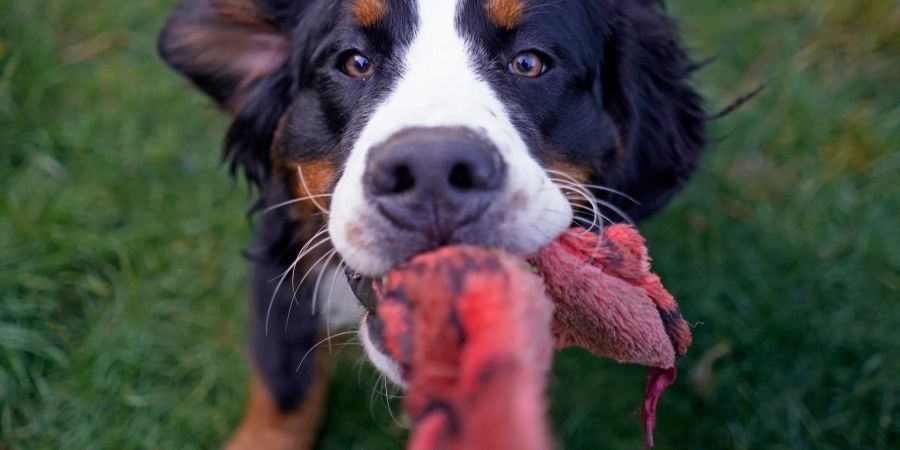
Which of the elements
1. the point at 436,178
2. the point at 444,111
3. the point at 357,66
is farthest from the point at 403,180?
the point at 357,66

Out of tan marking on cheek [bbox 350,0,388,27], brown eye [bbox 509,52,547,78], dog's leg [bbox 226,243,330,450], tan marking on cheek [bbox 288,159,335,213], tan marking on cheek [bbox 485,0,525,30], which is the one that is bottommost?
dog's leg [bbox 226,243,330,450]

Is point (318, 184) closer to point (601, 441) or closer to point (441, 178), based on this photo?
point (441, 178)

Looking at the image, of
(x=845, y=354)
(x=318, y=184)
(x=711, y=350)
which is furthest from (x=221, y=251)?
(x=845, y=354)

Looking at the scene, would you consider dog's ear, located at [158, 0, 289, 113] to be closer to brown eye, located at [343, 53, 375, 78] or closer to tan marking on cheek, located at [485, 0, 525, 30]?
brown eye, located at [343, 53, 375, 78]

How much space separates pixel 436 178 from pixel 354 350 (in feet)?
5.99

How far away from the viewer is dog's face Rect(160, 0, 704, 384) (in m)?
1.65

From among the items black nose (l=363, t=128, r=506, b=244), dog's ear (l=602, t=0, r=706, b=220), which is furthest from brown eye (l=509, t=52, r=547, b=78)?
black nose (l=363, t=128, r=506, b=244)

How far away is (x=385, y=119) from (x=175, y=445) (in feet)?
5.76

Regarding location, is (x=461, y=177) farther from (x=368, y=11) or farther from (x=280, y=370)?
(x=280, y=370)

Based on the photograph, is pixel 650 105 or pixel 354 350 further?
pixel 354 350

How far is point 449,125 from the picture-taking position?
5.49ft

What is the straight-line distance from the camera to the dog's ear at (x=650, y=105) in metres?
2.49

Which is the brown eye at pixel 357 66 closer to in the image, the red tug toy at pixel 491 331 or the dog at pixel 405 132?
the dog at pixel 405 132

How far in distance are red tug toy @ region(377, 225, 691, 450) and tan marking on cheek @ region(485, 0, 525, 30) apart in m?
0.67
